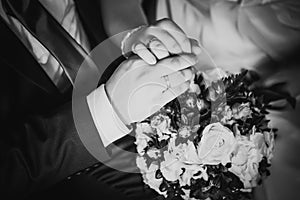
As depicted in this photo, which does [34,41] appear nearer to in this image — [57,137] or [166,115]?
[57,137]

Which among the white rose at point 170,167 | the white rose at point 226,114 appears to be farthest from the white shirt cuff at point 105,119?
the white rose at point 226,114

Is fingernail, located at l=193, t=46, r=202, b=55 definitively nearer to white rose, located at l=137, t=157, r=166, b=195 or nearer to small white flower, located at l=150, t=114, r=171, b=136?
small white flower, located at l=150, t=114, r=171, b=136

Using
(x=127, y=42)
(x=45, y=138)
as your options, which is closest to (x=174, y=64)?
(x=127, y=42)

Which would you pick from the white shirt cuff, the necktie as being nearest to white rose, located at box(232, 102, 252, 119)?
the white shirt cuff

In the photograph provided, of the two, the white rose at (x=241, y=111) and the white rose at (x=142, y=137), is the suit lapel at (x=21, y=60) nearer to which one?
the white rose at (x=142, y=137)

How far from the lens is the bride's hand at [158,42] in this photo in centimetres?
95

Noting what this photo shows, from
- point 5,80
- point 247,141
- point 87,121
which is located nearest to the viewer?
point 247,141

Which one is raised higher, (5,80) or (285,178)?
(5,80)

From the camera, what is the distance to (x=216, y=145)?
908 mm

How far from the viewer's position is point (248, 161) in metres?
0.90

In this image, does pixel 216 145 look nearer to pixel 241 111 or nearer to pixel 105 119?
pixel 241 111

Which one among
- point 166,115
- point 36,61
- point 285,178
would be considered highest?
point 36,61

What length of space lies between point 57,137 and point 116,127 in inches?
5.4

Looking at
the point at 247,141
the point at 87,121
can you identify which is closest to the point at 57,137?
the point at 87,121
